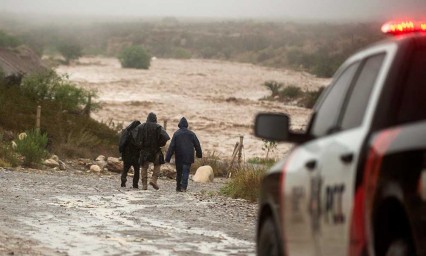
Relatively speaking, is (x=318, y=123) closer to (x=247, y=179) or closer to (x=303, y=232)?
(x=303, y=232)

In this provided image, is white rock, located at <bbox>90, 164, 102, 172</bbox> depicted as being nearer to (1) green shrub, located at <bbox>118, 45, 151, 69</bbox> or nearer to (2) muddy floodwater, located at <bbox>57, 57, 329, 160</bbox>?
Answer: (2) muddy floodwater, located at <bbox>57, 57, 329, 160</bbox>

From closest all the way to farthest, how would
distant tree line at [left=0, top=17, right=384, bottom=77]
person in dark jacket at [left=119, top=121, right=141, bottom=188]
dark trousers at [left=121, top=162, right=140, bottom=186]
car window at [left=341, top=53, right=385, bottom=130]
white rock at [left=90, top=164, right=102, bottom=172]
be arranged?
car window at [left=341, top=53, right=385, bottom=130]
dark trousers at [left=121, top=162, right=140, bottom=186]
person in dark jacket at [left=119, top=121, right=141, bottom=188]
white rock at [left=90, top=164, right=102, bottom=172]
distant tree line at [left=0, top=17, right=384, bottom=77]

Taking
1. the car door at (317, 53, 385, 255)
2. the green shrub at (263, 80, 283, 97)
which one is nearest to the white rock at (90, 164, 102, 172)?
the car door at (317, 53, 385, 255)

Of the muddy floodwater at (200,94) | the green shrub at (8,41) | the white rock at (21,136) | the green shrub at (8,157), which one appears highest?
the green shrub at (8,41)

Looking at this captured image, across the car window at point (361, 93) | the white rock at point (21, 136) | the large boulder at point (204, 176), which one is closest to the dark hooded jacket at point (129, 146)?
the large boulder at point (204, 176)

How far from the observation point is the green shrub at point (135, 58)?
387 feet

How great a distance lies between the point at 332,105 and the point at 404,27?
26.6 inches

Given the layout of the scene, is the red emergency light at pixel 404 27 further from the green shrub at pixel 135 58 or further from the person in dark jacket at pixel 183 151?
the green shrub at pixel 135 58

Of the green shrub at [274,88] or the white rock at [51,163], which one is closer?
the white rock at [51,163]

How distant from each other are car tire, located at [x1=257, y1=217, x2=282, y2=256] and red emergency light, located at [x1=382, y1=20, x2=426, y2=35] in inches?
55.8

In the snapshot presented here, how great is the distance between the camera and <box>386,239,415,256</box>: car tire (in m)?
5.09

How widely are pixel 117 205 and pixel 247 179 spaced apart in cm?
349

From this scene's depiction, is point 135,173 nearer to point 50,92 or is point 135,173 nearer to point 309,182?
point 309,182

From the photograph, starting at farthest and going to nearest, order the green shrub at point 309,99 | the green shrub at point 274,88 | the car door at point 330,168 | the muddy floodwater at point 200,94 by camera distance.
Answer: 1. the green shrub at point 274,88
2. the green shrub at point 309,99
3. the muddy floodwater at point 200,94
4. the car door at point 330,168
